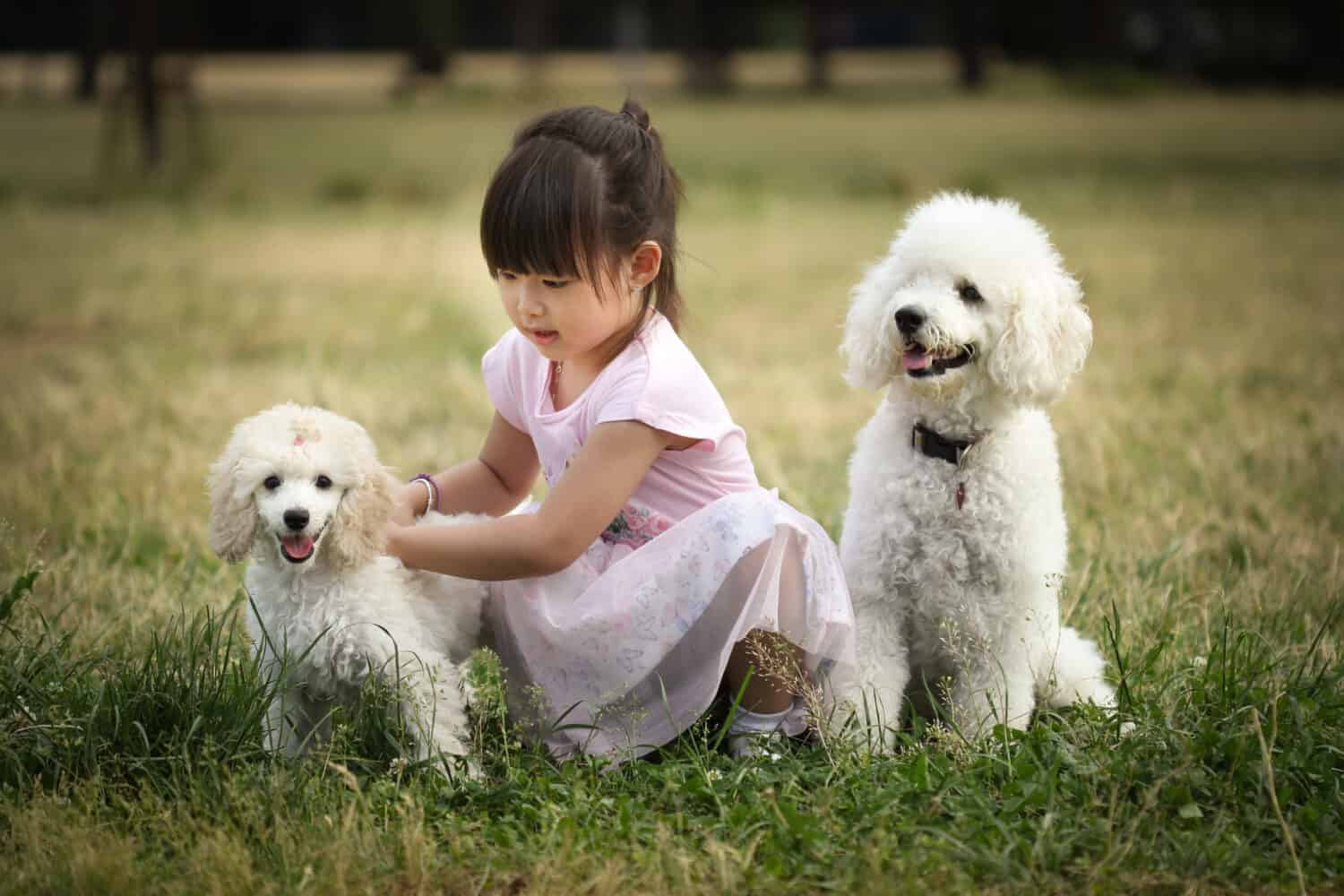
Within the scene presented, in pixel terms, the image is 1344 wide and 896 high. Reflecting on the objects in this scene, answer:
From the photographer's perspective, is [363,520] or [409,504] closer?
[363,520]

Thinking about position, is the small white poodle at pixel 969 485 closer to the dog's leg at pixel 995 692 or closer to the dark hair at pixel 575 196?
the dog's leg at pixel 995 692

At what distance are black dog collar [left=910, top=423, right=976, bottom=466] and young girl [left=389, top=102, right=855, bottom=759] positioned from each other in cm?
31

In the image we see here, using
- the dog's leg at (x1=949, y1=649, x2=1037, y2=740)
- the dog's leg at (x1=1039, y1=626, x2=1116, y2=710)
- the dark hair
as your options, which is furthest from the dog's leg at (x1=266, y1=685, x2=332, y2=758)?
the dog's leg at (x1=1039, y1=626, x2=1116, y2=710)

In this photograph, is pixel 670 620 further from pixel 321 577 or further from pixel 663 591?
pixel 321 577

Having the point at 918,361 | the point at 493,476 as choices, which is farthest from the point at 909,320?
the point at 493,476

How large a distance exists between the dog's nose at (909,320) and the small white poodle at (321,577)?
1.15m

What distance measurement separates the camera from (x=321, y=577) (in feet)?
→ 8.83

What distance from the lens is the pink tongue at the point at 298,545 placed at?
2577 millimetres

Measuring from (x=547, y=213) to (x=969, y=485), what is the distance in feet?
3.60

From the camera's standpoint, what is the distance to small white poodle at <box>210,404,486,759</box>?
2.59 m

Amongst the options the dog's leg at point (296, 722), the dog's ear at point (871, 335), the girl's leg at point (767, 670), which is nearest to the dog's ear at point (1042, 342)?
the dog's ear at point (871, 335)

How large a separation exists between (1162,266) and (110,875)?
34.0 ft

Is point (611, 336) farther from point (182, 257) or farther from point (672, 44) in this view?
point (672, 44)

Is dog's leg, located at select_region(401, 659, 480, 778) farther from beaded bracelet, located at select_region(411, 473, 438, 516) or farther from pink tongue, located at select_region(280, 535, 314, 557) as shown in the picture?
beaded bracelet, located at select_region(411, 473, 438, 516)
